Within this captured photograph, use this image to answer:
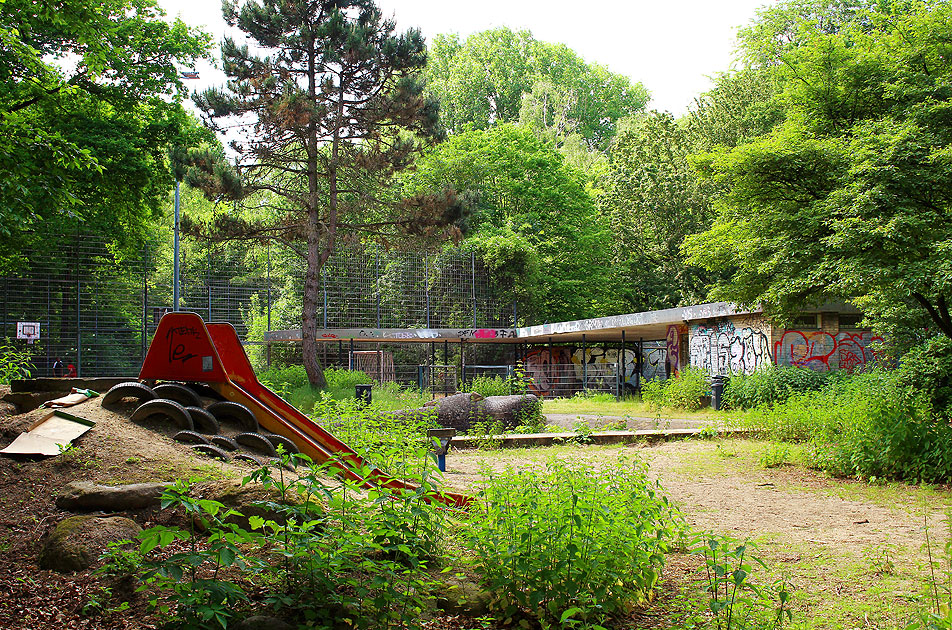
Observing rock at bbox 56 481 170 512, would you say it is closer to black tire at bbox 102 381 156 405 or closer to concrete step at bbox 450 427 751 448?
black tire at bbox 102 381 156 405

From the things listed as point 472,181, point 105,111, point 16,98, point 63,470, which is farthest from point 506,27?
point 63,470

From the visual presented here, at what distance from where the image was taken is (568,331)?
24922 mm

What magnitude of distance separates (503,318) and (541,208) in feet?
24.9

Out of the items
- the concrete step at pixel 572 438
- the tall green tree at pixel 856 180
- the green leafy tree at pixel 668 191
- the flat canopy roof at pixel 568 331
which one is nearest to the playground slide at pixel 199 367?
the concrete step at pixel 572 438

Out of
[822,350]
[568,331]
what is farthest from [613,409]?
[568,331]

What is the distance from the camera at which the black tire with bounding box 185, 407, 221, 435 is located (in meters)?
6.41

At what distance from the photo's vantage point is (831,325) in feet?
59.9

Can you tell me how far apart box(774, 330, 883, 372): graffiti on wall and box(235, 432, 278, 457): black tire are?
15.2 meters

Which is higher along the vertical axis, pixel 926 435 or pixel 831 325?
pixel 831 325

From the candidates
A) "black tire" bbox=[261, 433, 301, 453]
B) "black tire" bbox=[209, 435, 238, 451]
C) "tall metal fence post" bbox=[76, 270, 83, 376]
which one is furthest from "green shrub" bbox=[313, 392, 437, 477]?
"tall metal fence post" bbox=[76, 270, 83, 376]

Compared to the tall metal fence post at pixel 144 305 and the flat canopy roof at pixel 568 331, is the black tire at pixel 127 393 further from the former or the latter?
the tall metal fence post at pixel 144 305

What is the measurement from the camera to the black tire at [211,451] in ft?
19.0

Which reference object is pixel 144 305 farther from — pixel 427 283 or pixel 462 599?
pixel 462 599

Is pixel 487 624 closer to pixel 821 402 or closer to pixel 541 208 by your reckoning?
pixel 821 402
